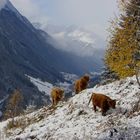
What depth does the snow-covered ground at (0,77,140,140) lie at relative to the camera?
26.1 m

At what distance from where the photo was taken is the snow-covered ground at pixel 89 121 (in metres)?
26.1

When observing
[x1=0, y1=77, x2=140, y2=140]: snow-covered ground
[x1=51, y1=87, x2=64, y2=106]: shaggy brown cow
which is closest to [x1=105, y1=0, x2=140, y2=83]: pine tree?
[x1=0, y1=77, x2=140, y2=140]: snow-covered ground

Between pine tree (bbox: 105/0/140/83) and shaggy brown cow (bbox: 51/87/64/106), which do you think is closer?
pine tree (bbox: 105/0/140/83)

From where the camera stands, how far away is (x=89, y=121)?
95.1ft

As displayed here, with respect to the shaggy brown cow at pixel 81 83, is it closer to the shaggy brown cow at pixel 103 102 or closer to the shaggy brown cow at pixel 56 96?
the shaggy brown cow at pixel 56 96

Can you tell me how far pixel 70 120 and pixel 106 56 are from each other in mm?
10857

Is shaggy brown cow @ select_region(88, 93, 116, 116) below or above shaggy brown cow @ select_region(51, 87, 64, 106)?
below

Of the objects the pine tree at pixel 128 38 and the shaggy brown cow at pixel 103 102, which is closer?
the shaggy brown cow at pixel 103 102

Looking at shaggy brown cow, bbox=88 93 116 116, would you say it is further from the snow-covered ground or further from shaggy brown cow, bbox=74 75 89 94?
shaggy brown cow, bbox=74 75 89 94

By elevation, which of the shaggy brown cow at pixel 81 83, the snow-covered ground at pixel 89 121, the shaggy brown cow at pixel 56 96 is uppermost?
the shaggy brown cow at pixel 81 83

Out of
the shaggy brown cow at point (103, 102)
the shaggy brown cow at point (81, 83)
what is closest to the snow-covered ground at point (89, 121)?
the shaggy brown cow at point (103, 102)

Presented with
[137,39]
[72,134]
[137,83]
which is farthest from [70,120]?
[137,39]

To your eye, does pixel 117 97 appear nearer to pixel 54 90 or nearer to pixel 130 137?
pixel 130 137

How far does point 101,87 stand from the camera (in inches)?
1372
